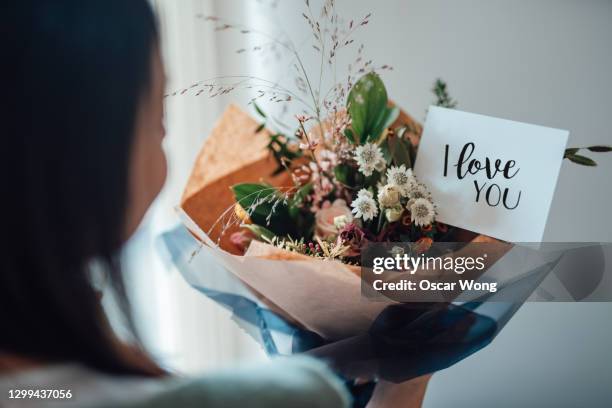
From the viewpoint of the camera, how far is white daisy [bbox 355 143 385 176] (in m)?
0.73

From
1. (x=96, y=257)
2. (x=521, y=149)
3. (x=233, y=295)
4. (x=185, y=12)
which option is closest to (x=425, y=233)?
(x=521, y=149)

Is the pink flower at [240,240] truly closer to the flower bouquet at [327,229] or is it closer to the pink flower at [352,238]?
the flower bouquet at [327,229]

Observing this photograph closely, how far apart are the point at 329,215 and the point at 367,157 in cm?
12

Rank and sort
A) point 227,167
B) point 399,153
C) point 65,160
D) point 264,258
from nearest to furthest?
point 65,160, point 264,258, point 399,153, point 227,167

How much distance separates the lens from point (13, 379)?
450 millimetres

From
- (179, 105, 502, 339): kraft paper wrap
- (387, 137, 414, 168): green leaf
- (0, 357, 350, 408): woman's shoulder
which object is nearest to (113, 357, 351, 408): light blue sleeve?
(0, 357, 350, 408): woman's shoulder

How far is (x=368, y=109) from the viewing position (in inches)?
31.6

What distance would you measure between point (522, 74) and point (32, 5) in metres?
0.84

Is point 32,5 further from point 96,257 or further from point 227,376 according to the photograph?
point 227,376

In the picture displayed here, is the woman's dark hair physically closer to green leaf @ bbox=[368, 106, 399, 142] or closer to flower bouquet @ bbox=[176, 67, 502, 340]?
flower bouquet @ bbox=[176, 67, 502, 340]

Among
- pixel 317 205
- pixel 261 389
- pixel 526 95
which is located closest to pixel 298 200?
pixel 317 205

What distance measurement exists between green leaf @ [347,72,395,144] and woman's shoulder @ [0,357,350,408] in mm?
414

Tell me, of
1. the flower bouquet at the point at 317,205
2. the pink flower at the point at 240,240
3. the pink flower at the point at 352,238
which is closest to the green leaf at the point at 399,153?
the flower bouquet at the point at 317,205

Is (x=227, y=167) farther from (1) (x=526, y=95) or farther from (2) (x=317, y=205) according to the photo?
(1) (x=526, y=95)
